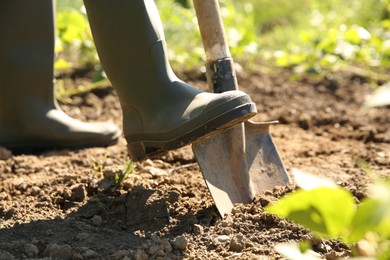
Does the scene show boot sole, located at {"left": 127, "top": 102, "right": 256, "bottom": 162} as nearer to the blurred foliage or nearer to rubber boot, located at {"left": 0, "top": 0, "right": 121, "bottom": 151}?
rubber boot, located at {"left": 0, "top": 0, "right": 121, "bottom": 151}

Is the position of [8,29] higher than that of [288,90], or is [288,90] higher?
[8,29]

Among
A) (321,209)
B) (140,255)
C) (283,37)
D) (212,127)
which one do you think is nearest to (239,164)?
(212,127)

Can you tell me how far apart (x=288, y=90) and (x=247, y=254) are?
2.45 m

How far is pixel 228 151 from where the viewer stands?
254 cm

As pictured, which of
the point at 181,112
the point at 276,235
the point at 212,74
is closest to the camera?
the point at 276,235

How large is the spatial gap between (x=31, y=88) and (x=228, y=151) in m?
0.99

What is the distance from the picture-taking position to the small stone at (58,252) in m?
2.07

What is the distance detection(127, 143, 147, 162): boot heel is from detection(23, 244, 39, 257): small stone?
572 mm

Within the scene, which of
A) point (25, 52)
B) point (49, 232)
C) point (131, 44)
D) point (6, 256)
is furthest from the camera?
point (25, 52)

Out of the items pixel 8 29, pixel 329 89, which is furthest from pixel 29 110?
pixel 329 89

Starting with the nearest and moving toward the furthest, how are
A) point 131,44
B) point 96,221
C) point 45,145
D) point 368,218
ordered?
point 368,218 → point 96,221 → point 131,44 → point 45,145

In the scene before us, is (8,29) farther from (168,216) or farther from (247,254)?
(247,254)

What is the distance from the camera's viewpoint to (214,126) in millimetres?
2350

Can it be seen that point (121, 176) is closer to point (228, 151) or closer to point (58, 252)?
point (228, 151)
